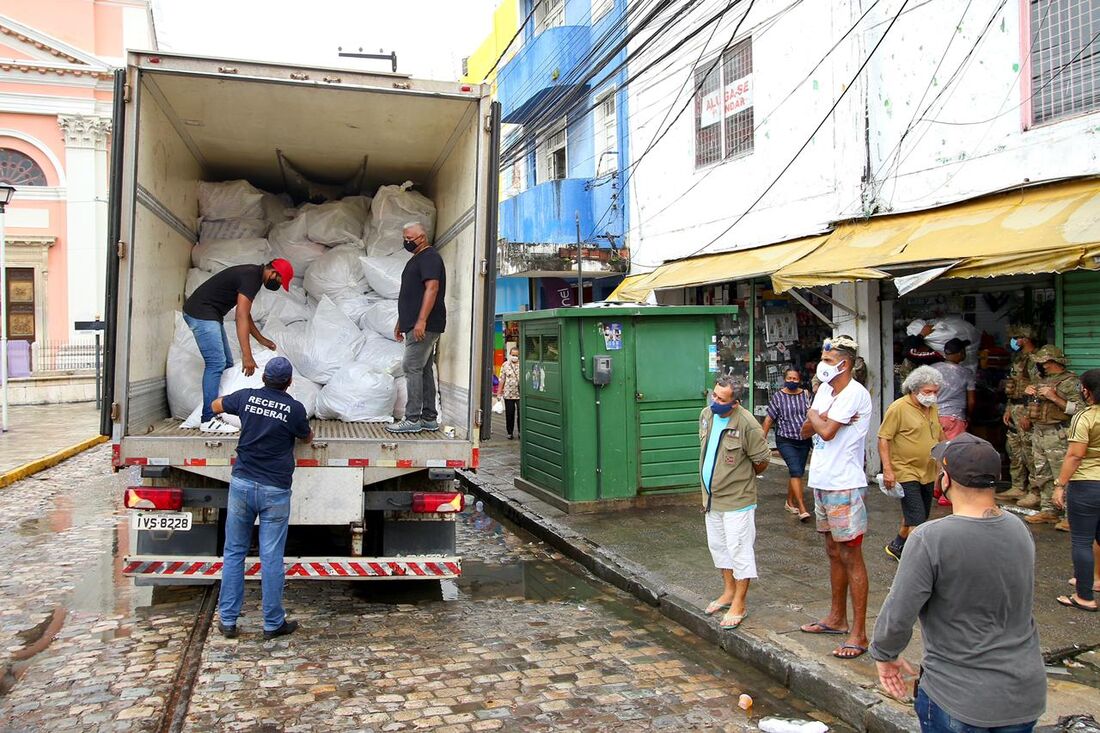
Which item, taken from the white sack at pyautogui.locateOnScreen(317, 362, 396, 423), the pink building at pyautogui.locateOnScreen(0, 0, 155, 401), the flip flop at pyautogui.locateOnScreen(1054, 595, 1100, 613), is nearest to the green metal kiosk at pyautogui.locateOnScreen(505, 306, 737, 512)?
the white sack at pyautogui.locateOnScreen(317, 362, 396, 423)

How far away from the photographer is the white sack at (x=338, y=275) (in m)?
7.74

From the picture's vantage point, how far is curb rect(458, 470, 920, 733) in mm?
3941

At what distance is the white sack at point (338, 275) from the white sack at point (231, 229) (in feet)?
2.17

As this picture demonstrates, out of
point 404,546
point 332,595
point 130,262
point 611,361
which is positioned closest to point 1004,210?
point 611,361

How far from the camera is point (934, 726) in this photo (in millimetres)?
2557

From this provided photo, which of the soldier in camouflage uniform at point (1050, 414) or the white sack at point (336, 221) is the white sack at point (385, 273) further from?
the soldier in camouflage uniform at point (1050, 414)

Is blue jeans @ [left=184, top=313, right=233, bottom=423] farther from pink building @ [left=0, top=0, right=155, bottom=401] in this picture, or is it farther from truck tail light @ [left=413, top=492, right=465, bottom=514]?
pink building @ [left=0, top=0, right=155, bottom=401]

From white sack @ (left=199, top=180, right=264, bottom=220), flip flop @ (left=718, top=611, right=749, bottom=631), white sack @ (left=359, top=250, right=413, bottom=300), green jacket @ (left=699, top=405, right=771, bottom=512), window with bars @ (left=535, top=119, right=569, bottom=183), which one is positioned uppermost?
window with bars @ (left=535, top=119, right=569, bottom=183)

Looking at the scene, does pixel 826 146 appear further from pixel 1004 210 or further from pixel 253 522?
pixel 253 522

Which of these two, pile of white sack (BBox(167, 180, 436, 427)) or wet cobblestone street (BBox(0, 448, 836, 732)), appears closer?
wet cobblestone street (BBox(0, 448, 836, 732))

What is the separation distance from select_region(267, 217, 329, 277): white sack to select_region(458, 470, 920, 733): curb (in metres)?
3.28

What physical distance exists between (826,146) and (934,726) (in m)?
8.32

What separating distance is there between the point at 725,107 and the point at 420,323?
7.41m

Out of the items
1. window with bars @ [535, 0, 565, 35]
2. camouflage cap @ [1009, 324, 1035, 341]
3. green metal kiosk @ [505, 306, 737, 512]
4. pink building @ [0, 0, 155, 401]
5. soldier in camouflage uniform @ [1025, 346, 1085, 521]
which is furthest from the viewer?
pink building @ [0, 0, 155, 401]
